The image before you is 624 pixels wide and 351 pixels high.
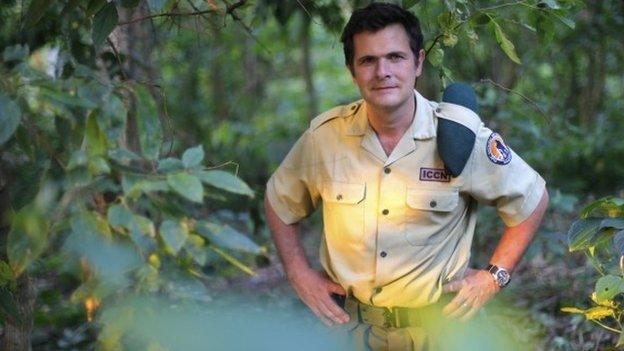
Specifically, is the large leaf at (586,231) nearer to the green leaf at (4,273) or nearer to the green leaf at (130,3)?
the green leaf at (130,3)

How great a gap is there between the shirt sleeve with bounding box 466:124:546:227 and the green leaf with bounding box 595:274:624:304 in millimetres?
386

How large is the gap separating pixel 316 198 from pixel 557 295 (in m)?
2.13

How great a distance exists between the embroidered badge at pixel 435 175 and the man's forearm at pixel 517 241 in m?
0.29

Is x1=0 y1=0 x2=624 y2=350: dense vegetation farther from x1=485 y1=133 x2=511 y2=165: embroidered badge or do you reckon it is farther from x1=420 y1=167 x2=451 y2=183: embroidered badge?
x1=420 y1=167 x2=451 y2=183: embroidered badge

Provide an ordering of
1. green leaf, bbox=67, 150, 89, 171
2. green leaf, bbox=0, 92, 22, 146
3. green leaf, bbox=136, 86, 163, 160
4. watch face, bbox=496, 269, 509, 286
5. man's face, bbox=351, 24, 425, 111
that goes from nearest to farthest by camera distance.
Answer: green leaf, bbox=0, 92, 22, 146
green leaf, bbox=67, 150, 89, 171
man's face, bbox=351, 24, 425, 111
watch face, bbox=496, 269, 509, 286
green leaf, bbox=136, 86, 163, 160

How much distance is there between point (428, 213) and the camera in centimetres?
298

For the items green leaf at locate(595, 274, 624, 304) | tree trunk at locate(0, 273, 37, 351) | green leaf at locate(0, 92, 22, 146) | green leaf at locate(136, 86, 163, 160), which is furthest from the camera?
tree trunk at locate(0, 273, 37, 351)

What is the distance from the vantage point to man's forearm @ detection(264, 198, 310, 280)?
3254 mm

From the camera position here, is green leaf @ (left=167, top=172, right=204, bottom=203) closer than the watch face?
Yes

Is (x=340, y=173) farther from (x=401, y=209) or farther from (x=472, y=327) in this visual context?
(x=472, y=327)

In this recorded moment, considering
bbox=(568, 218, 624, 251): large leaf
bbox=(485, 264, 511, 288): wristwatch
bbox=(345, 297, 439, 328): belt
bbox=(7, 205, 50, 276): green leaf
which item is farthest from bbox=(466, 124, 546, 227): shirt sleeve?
bbox=(7, 205, 50, 276): green leaf

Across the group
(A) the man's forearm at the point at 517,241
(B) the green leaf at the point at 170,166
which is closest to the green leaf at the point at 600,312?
(A) the man's forearm at the point at 517,241

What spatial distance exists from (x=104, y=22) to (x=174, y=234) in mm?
762

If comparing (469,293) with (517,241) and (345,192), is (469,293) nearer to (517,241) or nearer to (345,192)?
(517,241)
